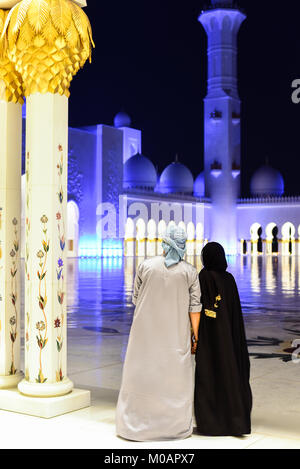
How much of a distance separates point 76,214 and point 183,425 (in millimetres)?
21872

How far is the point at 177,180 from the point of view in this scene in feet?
103

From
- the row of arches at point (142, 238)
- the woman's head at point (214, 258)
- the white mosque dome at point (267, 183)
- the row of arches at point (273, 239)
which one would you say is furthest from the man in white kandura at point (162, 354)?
the white mosque dome at point (267, 183)

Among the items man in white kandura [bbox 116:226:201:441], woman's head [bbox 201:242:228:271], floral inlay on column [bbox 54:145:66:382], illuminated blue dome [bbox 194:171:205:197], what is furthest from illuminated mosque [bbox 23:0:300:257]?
man in white kandura [bbox 116:226:201:441]

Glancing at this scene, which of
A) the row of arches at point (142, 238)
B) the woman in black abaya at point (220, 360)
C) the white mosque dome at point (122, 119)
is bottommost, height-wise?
the woman in black abaya at point (220, 360)

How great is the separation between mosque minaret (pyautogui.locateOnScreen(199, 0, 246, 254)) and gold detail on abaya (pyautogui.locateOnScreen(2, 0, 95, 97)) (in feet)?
89.2

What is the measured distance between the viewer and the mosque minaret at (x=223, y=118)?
1133 inches

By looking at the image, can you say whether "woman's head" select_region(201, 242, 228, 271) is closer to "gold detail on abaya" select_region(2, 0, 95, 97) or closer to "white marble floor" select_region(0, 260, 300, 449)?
"white marble floor" select_region(0, 260, 300, 449)

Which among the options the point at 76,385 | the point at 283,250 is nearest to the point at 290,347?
the point at 76,385

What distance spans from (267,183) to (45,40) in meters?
29.7

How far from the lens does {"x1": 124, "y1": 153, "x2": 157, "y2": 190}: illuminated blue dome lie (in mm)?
29328

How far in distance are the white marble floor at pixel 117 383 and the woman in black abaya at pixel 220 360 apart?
71 millimetres

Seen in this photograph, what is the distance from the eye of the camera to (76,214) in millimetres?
24031

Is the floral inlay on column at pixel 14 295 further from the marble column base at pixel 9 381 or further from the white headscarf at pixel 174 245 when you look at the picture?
the white headscarf at pixel 174 245

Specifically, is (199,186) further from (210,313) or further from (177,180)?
(210,313)
